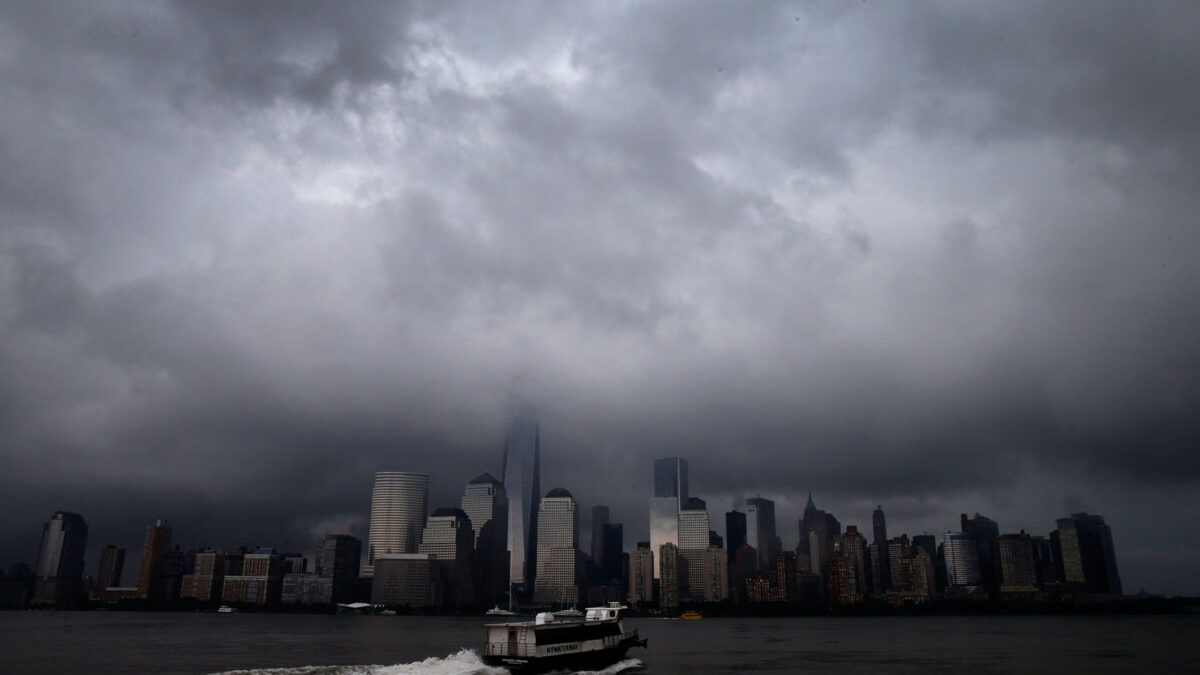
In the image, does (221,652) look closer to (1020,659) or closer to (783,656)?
(783,656)

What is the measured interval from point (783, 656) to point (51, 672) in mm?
94441

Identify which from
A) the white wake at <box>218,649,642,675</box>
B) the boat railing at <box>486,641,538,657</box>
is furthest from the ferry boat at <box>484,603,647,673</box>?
the white wake at <box>218,649,642,675</box>

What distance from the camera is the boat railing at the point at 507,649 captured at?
84938 millimetres

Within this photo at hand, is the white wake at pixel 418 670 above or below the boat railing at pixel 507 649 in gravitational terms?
below

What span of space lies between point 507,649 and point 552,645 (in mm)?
5533

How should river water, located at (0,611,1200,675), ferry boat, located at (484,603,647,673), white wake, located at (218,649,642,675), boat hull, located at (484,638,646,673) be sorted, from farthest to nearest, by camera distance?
river water, located at (0,611,1200,675) → ferry boat, located at (484,603,647,673) → boat hull, located at (484,638,646,673) → white wake, located at (218,649,642,675)

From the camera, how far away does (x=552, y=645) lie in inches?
3497

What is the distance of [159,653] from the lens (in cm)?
12544

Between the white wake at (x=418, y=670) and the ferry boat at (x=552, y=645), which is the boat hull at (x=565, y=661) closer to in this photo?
the ferry boat at (x=552, y=645)

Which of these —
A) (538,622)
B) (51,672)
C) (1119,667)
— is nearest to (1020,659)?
(1119,667)

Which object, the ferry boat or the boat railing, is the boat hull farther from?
the boat railing

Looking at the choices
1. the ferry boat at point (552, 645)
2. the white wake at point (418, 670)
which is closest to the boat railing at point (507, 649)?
the ferry boat at point (552, 645)

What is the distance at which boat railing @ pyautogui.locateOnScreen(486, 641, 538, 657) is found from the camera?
84938 mm

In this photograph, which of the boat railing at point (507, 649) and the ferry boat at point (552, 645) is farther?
the ferry boat at point (552, 645)
